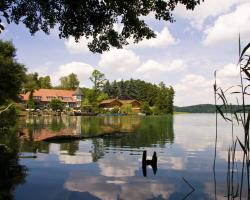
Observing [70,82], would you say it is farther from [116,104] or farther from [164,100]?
[164,100]

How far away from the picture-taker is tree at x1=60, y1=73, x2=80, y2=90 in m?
173

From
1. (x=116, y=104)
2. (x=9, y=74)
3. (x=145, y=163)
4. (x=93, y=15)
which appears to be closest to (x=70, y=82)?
(x=116, y=104)

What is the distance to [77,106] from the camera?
145375 millimetres

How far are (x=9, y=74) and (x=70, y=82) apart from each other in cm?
13753

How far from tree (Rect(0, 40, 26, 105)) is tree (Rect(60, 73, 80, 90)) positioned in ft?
428

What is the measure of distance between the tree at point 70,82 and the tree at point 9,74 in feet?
428

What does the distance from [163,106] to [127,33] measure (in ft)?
440

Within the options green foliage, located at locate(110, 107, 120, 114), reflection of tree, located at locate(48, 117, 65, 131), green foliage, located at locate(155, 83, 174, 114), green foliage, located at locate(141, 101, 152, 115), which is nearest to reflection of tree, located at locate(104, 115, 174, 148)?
reflection of tree, located at locate(48, 117, 65, 131)

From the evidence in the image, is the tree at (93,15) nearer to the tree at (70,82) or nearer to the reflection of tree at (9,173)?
the reflection of tree at (9,173)

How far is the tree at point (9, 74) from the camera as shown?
3662cm

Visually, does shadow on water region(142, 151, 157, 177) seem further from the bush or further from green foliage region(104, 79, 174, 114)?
green foliage region(104, 79, 174, 114)

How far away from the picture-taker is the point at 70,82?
571 ft

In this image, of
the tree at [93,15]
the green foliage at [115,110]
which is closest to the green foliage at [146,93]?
the green foliage at [115,110]

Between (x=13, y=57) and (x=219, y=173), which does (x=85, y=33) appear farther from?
(x=13, y=57)
